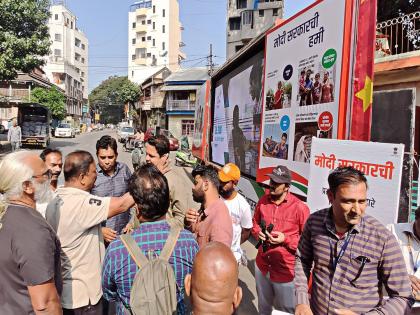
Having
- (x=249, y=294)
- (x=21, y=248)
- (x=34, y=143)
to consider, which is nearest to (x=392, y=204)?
(x=21, y=248)

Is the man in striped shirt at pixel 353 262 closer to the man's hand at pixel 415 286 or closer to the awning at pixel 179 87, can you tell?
the man's hand at pixel 415 286

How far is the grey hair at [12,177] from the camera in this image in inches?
72.1

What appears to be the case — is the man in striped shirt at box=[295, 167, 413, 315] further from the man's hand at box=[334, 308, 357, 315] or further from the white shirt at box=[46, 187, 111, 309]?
the white shirt at box=[46, 187, 111, 309]

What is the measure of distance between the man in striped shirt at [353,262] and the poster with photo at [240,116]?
365cm

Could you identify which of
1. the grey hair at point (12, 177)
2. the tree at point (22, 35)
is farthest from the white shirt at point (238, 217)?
the tree at point (22, 35)

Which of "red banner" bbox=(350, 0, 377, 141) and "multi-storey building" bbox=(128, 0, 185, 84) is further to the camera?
"multi-storey building" bbox=(128, 0, 185, 84)

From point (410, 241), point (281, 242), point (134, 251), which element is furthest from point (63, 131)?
point (410, 241)

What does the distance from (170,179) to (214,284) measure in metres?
2.12

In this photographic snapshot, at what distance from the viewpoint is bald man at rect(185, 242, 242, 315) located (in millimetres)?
1236

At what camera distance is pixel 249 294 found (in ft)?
14.8

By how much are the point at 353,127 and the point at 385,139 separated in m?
0.78

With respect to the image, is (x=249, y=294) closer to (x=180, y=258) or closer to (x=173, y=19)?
(x=180, y=258)

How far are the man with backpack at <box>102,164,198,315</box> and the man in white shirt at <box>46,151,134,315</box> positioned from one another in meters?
0.46

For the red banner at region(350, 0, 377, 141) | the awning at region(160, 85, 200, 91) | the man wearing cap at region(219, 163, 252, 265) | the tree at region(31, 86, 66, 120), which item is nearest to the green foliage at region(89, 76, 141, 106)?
the tree at region(31, 86, 66, 120)
